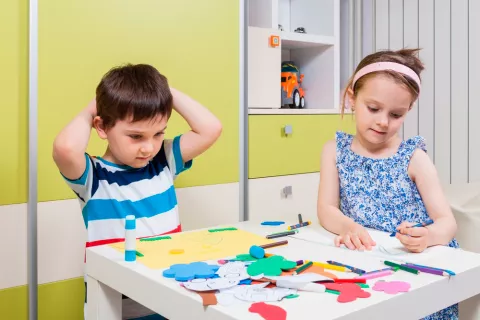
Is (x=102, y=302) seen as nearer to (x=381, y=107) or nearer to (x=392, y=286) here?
(x=392, y=286)

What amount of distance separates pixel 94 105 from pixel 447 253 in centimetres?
87

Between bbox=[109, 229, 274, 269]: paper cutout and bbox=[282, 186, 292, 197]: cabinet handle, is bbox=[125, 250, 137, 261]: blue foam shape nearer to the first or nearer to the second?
bbox=[109, 229, 274, 269]: paper cutout

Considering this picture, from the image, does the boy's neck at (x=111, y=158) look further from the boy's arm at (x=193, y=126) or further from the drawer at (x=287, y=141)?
the drawer at (x=287, y=141)

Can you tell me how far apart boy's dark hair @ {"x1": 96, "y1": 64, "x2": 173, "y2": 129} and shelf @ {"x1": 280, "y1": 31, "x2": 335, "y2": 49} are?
1028mm

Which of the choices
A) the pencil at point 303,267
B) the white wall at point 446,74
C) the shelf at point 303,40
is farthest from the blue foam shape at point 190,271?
the white wall at point 446,74

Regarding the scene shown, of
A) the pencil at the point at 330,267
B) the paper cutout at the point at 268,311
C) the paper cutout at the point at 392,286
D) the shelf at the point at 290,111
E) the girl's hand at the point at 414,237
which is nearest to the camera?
the paper cutout at the point at 268,311

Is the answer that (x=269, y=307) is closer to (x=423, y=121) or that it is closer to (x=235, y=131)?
(x=235, y=131)

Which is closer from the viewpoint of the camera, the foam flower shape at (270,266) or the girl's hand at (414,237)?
the foam flower shape at (270,266)

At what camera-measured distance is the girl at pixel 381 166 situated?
123 cm

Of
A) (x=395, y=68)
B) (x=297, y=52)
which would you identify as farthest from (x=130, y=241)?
(x=297, y=52)

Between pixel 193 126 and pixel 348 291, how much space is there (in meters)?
0.82

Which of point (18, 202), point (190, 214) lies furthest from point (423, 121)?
point (18, 202)

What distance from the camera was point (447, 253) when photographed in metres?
0.98

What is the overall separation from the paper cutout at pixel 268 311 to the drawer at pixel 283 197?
140 cm
